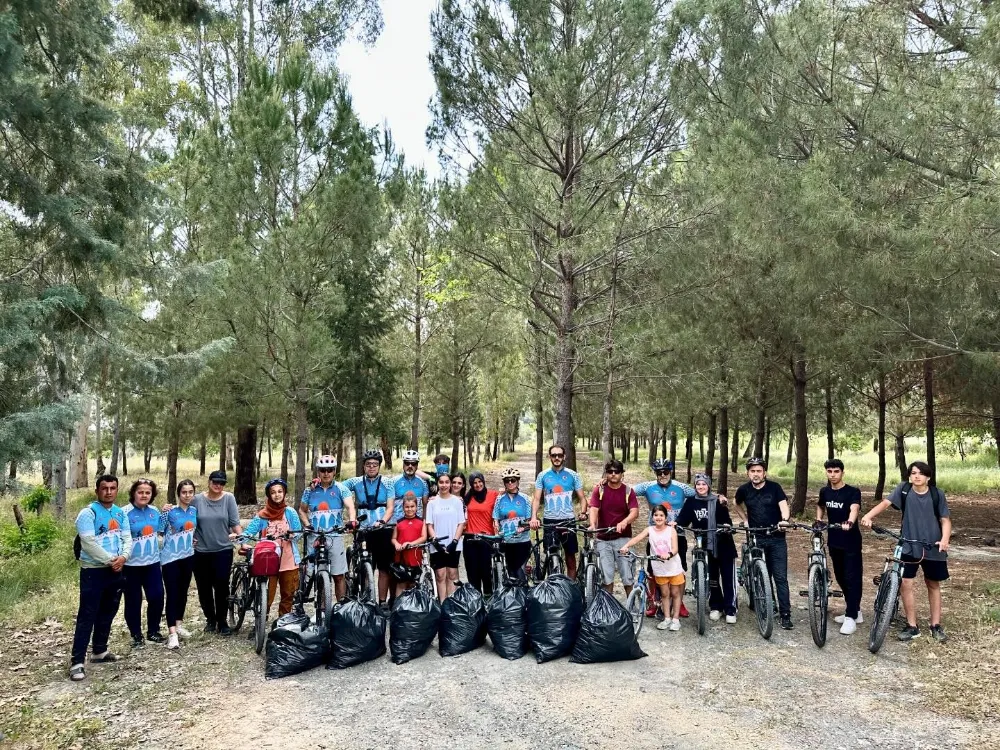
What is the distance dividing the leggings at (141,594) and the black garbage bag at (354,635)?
1847 mm

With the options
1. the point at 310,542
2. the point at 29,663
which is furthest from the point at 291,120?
the point at 29,663

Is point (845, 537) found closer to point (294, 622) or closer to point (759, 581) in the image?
point (759, 581)

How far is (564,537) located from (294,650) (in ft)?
10.3

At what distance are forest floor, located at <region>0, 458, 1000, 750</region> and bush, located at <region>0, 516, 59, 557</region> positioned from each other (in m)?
5.13

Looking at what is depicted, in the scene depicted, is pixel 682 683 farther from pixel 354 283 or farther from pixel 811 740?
pixel 354 283

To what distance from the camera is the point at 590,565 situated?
696 centimetres

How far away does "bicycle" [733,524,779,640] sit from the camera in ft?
21.6

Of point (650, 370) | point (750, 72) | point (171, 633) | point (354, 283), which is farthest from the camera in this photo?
point (354, 283)

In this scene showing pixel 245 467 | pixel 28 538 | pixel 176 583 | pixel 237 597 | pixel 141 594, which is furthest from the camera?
pixel 245 467

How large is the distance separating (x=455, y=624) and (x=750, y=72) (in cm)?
968

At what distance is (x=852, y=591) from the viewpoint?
6.89 meters

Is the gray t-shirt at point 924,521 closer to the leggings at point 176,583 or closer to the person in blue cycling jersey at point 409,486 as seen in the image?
the person in blue cycling jersey at point 409,486

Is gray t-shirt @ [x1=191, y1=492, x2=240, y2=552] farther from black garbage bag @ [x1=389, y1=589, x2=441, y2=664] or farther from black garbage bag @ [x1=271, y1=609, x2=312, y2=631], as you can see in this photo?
black garbage bag @ [x1=389, y1=589, x2=441, y2=664]

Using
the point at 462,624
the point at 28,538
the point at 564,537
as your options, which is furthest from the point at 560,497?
the point at 28,538
